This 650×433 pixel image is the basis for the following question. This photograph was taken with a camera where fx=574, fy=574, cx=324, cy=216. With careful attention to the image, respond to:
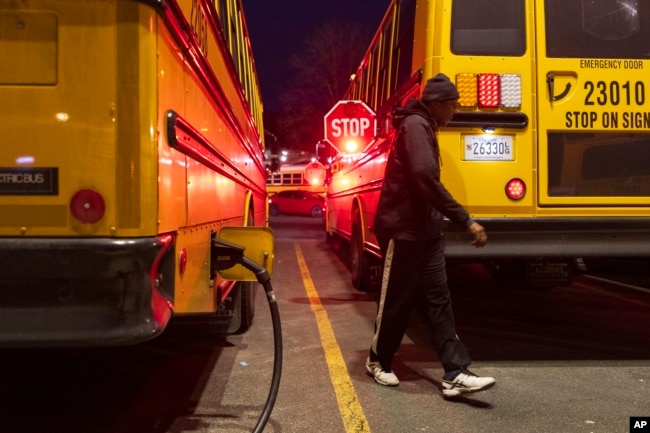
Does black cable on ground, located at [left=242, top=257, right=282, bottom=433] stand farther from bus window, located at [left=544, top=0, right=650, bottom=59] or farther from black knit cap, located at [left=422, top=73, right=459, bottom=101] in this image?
bus window, located at [left=544, top=0, right=650, bottom=59]

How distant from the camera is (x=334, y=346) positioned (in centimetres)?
475

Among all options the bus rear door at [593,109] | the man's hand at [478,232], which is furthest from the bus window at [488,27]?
the man's hand at [478,232]

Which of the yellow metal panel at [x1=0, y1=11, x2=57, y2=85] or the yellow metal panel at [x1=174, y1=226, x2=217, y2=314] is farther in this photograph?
the yellow metal panel at [x1=174, y1=226, x2=217, y2=314]

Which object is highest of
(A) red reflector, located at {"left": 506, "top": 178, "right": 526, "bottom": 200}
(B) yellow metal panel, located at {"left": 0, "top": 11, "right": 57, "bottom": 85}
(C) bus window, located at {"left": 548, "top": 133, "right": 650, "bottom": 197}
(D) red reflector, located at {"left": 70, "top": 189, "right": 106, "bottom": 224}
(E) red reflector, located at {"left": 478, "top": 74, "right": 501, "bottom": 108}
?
(E) red reflector, located at {"left": 478, "top": 74, "right": 501, "bottom": 108}

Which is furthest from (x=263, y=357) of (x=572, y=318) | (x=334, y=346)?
(x=572, y=318)

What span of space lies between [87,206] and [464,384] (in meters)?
2.44

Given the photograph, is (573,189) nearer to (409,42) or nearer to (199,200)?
(409,42)

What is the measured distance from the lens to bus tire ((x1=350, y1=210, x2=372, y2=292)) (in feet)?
22.5

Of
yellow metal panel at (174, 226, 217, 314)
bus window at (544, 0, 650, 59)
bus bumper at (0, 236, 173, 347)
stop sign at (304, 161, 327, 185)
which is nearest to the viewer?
bus bumper at (0, 236, 173, 347)

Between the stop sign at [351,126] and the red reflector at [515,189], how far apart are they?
218 cm

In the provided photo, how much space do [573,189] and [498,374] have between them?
1427 millimetres

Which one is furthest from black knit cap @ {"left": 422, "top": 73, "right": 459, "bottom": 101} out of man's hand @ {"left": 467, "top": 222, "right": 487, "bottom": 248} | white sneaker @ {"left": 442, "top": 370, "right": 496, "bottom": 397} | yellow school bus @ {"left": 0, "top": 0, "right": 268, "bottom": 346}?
yellow school bus @ {"left": 0, "top": 0, "right": 268, "bottom": 346}

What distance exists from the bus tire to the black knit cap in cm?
334

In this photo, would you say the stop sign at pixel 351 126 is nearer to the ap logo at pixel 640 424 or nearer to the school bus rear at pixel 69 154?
the ap logo at pixel 640 424
